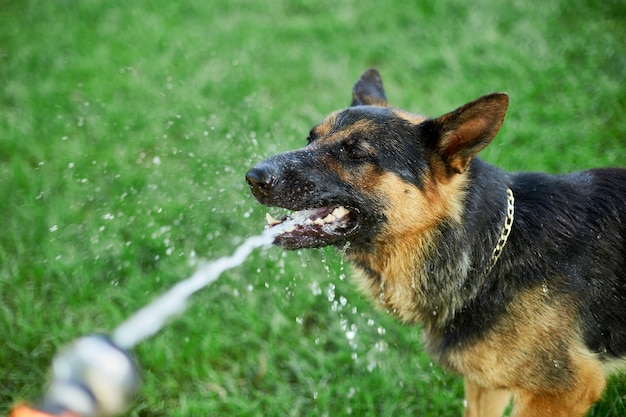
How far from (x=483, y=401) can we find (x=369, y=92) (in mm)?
2113

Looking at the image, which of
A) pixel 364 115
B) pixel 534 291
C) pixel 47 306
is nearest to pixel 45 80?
pixel 47 306

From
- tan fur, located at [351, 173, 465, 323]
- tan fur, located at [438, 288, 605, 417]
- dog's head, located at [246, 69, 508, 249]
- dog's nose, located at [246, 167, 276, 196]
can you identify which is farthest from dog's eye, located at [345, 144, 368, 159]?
tan fur, located at [438, 288, 605, 417]

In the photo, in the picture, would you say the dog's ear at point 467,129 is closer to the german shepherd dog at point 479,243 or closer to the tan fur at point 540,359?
the german shepherd dog at point 479,243

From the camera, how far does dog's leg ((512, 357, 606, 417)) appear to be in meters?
2.80

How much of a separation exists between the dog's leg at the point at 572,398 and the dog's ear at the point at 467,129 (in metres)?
1.21

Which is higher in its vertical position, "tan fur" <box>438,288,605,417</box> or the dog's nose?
the dog's nose

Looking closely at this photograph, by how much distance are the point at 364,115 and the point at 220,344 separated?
2.01 m

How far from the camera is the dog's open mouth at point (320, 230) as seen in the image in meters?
2.97

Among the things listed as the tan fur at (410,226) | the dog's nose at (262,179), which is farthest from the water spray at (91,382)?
the tan fur at (410,226)

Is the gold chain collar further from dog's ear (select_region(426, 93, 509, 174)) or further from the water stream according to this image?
the water stream

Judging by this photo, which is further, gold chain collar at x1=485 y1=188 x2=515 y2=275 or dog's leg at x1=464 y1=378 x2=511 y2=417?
dog's leg at x1=464 y1=378 x2=511 y2=417

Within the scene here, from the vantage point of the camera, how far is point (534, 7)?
7.75 meters

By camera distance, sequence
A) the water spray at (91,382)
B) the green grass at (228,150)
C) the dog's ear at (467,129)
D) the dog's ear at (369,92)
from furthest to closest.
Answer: the green grass at (228,150) → the dog's ear at (369,92) → the dog's ear at (467,129) → the water spray at (91,382)

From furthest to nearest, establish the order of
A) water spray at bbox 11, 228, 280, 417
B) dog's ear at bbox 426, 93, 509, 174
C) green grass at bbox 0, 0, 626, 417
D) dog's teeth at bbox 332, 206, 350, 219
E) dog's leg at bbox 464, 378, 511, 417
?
green grass at bbox 0, 0, 626, 417 < dog's leg at bbox 464, 378, 511, 417 < dog's teeth at bbox 332, 206, 350, 219 < dog's ear at bbox 426, 93, 509, 174 < water spray at bbox 11, 228, 280, 417
